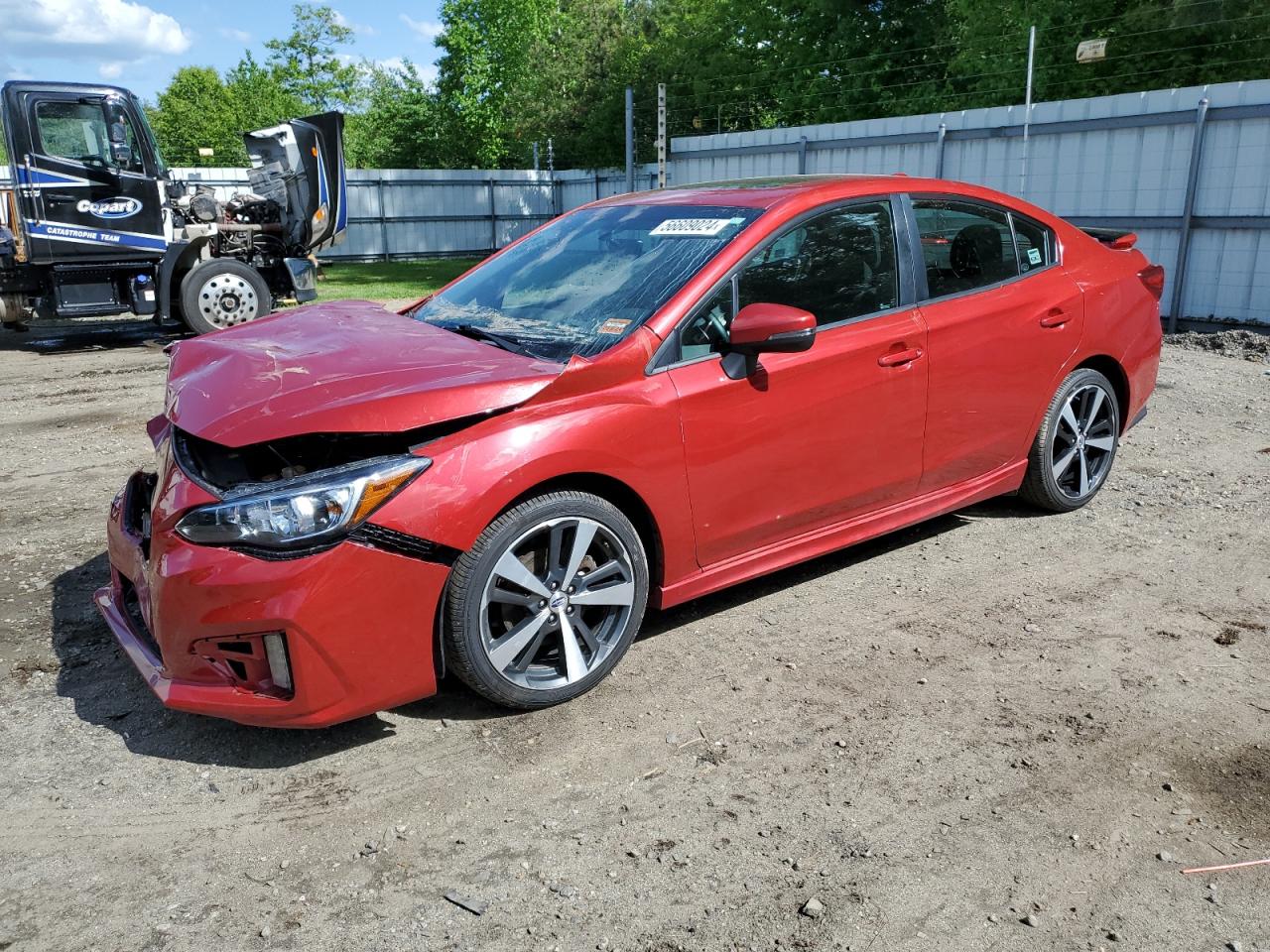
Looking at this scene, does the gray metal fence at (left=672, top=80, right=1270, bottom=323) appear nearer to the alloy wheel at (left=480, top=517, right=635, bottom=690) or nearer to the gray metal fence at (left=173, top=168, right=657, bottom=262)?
the alloy wheel at (left=480, top=517, right=635, bottom=690)

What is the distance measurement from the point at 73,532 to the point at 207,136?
195ft

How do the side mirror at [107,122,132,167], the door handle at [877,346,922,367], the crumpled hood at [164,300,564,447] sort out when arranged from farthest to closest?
the side mirror at [107,122,132,167] → the door handle at [877,346,922,367] → the crumpled hood at [164,300,564,447]

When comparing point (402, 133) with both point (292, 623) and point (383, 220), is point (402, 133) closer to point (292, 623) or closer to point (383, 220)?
point (383, 220)

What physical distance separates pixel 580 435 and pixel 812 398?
1053mm

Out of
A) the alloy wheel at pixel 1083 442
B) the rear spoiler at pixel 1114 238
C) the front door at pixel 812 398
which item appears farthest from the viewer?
the rear spoiler at pixel 1114 238

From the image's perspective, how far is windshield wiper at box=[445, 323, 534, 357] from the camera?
366 centimetres

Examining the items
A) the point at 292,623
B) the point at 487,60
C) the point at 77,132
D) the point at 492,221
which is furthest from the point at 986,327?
the point at 487,60

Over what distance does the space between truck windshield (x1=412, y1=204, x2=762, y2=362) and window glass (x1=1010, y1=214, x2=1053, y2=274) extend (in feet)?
5.43

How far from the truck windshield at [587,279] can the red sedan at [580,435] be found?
0.02 meters


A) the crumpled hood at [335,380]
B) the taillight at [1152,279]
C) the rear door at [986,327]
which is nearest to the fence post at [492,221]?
the taillight at [1152,279]

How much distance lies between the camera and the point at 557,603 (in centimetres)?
340

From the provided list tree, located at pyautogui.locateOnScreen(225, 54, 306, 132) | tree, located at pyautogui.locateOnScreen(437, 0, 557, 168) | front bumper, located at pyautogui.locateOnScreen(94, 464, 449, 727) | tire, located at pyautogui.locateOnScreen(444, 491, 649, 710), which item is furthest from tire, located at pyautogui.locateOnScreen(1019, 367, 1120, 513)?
tree, located at pyautogui.locateOnScreen(225, 54, 306, 132)

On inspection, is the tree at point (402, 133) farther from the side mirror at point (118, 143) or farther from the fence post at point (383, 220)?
the side mirror at point (118, 143)

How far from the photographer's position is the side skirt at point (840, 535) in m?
3.81
